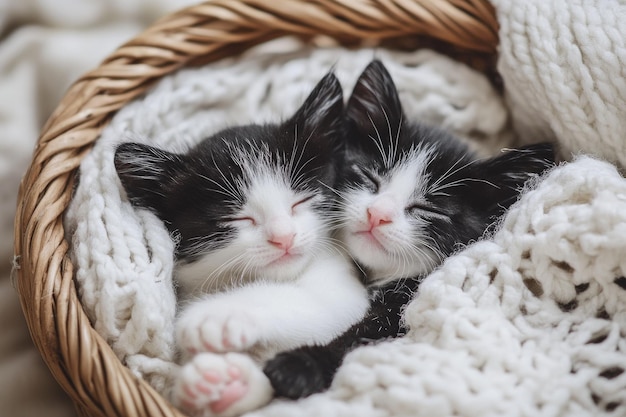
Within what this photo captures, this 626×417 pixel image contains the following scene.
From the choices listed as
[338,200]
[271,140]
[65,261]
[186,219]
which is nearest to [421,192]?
[338,200]

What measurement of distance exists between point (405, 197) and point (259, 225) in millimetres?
279

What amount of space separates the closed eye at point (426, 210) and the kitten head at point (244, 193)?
16 cm

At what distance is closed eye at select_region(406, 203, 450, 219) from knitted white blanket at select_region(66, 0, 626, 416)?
131 mm

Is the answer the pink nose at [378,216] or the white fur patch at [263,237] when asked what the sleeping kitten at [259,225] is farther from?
the pink nose at [378,216]

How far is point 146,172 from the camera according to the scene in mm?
1058

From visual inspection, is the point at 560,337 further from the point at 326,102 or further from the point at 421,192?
the point at 326,102

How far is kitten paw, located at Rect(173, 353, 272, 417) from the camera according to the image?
2.71 feet

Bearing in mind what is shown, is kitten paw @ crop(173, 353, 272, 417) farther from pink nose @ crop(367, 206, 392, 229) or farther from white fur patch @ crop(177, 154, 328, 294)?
pink nose @ crop(367, 206, 392, 229)

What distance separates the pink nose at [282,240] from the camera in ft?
3.30

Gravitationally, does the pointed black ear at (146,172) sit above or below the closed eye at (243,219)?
above

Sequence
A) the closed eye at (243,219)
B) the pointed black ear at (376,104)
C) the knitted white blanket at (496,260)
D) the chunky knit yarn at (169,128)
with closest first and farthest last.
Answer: the knitted white blanket at (496,260) → the chunky knit yarn at (169,128) → the closed eye at (243,219) → the pointed black ear at (376,104)

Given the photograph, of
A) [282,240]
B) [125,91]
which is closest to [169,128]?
[125,91]

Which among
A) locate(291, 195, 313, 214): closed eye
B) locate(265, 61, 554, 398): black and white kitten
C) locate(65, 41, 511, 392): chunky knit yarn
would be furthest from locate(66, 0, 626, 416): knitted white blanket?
locate(291, 195, 313, 214): closed eye

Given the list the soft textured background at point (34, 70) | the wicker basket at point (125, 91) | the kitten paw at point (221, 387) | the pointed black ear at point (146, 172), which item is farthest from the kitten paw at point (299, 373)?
the soft textured background at point (34, 70)
